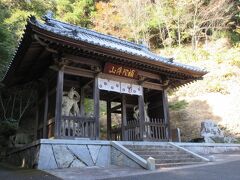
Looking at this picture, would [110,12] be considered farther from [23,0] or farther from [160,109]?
[160,109]

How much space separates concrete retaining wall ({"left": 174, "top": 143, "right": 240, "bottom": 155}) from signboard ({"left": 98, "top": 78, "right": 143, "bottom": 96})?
9.44ft

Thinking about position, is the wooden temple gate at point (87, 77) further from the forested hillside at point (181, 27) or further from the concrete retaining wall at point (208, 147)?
the forested hillside at point (181, 27)

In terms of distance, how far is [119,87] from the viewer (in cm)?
1138

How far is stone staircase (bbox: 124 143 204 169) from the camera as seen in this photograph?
8.52 metres

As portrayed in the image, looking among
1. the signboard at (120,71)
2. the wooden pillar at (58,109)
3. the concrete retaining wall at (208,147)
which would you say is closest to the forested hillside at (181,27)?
the concrete retaining wall at (208,147)

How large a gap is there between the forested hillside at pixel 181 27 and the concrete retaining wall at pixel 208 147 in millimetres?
7199

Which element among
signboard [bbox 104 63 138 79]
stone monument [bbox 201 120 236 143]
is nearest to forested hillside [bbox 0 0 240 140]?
stone monument [bbox 201 120 236 143]

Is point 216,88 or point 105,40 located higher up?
point 105,40

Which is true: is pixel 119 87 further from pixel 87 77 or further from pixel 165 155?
pixel 165 155

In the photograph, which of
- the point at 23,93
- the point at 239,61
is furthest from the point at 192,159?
the point at 239,61

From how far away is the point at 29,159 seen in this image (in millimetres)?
9102

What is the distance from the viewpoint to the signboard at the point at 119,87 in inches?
424

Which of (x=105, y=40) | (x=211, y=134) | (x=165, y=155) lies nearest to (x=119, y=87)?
(x=165, y=155)

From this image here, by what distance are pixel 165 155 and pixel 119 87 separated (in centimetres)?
349
